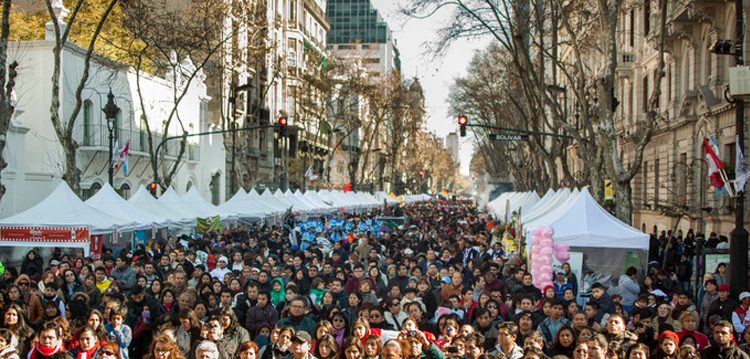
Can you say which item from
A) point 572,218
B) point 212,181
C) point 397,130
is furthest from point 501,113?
point 572,218

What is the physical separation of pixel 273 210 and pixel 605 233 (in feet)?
59.5

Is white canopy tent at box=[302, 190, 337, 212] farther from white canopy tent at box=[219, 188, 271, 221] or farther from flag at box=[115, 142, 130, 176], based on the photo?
flag at box=[115, 142, 130, 176]

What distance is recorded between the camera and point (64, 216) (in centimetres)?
1823

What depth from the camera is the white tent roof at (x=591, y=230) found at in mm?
16672

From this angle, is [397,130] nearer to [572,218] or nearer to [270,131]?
[270,131]

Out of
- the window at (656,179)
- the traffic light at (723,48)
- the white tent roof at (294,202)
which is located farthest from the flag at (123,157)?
the window at (656,179)

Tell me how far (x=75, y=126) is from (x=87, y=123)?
93 cm

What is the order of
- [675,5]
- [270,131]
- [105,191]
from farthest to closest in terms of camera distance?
[270,131], [675,5], [105,191]

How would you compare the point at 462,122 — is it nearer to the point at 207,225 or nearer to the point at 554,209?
the point at 554,209

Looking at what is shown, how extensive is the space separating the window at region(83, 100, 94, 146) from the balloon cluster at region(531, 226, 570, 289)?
801 inches

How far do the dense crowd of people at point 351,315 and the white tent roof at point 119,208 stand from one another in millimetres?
3020

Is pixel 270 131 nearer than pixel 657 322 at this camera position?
No

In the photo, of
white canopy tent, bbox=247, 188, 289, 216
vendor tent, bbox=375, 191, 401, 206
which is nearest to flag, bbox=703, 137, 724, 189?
white canopy tent, bbox=247, 188, 289, 216

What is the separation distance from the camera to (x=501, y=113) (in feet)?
166
